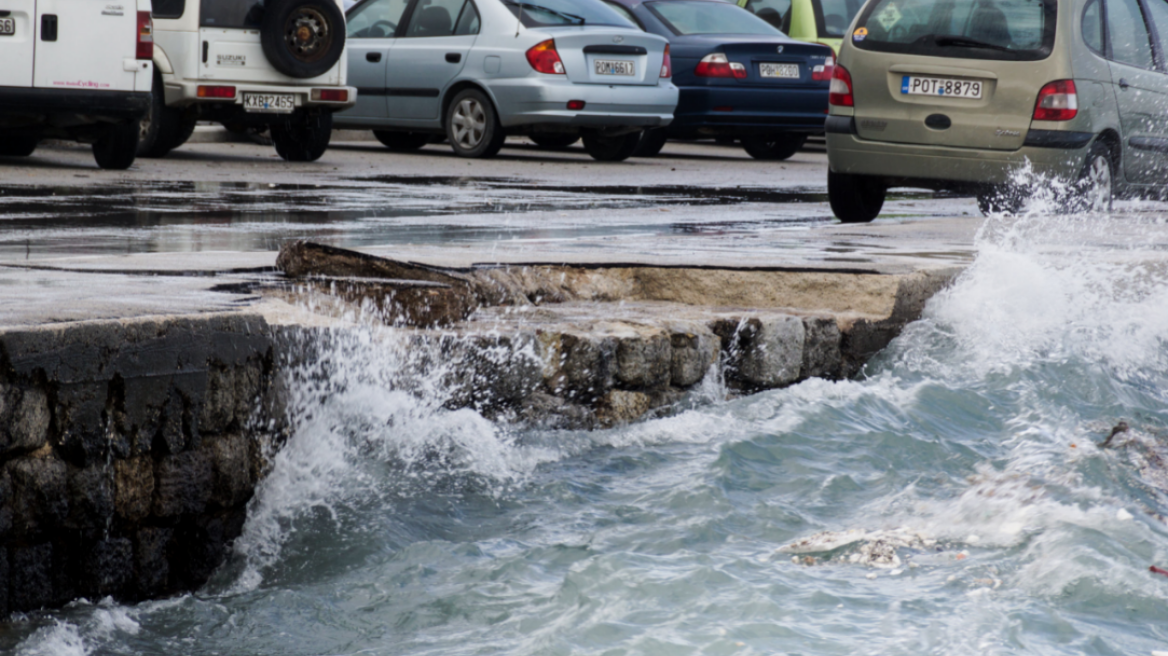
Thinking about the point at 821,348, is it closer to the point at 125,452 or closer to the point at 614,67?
the point at 125,452

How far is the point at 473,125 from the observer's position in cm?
1308

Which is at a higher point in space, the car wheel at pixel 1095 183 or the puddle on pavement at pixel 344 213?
the car wheel at pixel 1095 183

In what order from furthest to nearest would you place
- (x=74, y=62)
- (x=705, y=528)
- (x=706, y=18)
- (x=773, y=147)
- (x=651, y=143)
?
(x=773, y=147) → (x=651, y=143) → (x=706, y=18) → (x=74, y=62) → (x=705, y=528)

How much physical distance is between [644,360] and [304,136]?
7848mm

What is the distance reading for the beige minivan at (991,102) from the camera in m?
8.07

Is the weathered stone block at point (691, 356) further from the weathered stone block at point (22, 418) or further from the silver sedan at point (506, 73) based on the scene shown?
the silver sedan at point (506, 73)

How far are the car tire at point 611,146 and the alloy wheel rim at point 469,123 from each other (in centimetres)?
114

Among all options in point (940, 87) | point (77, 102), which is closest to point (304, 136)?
point (77, 102)

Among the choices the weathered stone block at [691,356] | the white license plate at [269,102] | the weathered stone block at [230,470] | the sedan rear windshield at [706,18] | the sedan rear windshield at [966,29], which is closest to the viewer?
the weathered stone block at [230,470]

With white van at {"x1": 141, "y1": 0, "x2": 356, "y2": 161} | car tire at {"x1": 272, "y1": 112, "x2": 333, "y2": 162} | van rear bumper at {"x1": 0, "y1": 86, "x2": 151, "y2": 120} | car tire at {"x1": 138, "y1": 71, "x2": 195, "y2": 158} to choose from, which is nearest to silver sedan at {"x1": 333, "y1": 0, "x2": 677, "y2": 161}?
car tire at {"x1": 272, "y1": 112, "x2": 333, "y2": 162}

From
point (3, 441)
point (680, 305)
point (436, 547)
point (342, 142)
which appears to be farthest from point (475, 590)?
point (342, 142)

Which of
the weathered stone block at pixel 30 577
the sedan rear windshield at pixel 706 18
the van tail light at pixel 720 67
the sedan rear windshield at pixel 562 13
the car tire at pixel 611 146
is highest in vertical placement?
the sedan rear windshield at pixel 706 18

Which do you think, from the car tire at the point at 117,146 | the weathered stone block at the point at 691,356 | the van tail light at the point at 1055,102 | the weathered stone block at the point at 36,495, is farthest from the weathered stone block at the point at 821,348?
the car tire at the point at 117,146

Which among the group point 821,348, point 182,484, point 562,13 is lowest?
point 182,484
